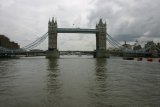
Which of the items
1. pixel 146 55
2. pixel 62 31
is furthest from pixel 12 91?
pixel 146 55

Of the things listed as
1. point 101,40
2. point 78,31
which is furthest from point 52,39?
point 101,40

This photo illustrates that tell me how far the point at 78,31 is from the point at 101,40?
21606 mm

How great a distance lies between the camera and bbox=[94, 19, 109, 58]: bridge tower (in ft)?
485

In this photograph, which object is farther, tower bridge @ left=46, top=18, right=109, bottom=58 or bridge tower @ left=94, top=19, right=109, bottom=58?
bridge tower @ left=94, top=19, right=109, bottom=58

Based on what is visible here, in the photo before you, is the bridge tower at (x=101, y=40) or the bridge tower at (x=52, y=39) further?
the bridge tower at (x=101, y=40)

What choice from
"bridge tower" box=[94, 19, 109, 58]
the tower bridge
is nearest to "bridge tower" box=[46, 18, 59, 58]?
the tower bridge

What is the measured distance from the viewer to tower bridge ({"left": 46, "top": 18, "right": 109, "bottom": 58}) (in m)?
141

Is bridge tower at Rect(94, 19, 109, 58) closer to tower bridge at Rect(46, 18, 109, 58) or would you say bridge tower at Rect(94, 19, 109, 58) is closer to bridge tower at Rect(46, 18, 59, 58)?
tower bridge at Rect(46, 18, 109, 58)

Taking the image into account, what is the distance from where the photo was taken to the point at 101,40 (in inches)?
6171

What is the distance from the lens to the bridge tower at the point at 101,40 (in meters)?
148

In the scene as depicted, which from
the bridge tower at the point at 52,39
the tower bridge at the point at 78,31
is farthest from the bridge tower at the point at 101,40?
the bridge tower at the point at 52,39

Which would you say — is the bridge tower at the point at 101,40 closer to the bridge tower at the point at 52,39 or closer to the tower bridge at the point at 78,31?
the tower bridge at the point at 78,31

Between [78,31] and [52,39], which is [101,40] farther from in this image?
[52,39]

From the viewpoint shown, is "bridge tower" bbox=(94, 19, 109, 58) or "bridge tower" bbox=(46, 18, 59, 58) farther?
"bridge tower" bbox=(94, 19, 109, 58)
